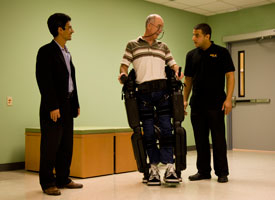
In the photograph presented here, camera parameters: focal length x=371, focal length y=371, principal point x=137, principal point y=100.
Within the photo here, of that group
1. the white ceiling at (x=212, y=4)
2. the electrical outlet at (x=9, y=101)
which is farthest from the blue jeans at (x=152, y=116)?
the white ceiling at (x=212, y=4)

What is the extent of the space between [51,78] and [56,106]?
0.24 m

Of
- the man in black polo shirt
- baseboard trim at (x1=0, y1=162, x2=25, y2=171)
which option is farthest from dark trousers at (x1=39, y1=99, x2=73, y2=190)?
baseboard trim at (x1=0, y1=162, x2=25, y2=171)

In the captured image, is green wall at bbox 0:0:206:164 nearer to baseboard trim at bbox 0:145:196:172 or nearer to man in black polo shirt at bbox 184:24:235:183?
baseboard trim at bbox 0:145:196:172

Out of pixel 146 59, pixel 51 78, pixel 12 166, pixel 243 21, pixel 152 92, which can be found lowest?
pixel 12 166

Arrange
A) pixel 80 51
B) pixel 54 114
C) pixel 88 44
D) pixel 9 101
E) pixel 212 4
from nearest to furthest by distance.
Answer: pixel 54 114, pixel 9 101, pixel 80 51, pixel 88 44, pixel 212 4

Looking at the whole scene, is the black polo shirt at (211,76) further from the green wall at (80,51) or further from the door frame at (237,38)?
the door frame at (237,38)

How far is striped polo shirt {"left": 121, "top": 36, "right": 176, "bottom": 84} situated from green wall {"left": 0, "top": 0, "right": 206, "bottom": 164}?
6.73 feet

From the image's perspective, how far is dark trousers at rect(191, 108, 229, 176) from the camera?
141 inches

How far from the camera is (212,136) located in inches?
144

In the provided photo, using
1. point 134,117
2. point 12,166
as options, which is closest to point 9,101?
point 12,166

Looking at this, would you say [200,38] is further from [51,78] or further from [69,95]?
[51,78]

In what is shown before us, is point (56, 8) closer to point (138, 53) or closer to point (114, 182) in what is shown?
point (138, 53)

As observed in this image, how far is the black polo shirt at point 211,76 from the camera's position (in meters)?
3.62

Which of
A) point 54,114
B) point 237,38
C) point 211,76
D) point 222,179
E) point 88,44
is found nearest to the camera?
point 54,114
